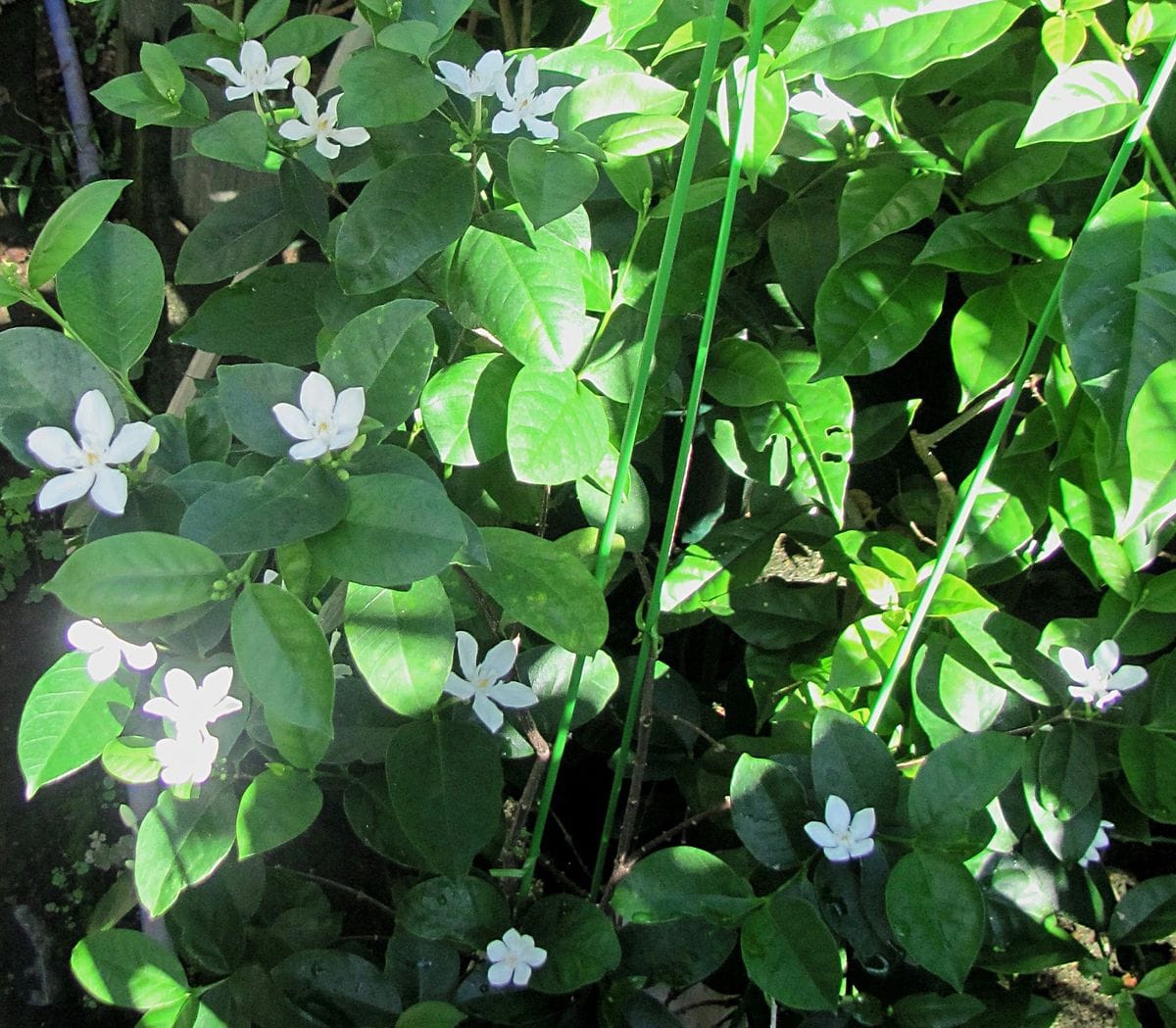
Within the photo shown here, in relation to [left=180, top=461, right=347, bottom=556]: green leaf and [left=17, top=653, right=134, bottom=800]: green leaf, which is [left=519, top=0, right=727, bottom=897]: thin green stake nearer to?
[left=180, top=461, right=347, bottom=556]: green leaf

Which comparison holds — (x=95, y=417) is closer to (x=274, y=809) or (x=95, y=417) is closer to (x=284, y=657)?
(x=284, y=657)

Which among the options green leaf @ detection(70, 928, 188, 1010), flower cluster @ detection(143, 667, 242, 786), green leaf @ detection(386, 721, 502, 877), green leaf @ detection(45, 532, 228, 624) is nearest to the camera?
green leaf @ detection(45, 532, 228, 624)

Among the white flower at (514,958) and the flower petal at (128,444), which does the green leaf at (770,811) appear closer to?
the white flower at (514,958)

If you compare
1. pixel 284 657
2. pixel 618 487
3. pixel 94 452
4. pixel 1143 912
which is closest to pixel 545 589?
pixel 618 487

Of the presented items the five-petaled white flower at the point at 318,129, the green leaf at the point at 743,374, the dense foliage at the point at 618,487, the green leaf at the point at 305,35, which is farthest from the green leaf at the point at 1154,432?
the green leaf at the point at 305,35

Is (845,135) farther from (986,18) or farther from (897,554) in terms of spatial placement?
(897,554)

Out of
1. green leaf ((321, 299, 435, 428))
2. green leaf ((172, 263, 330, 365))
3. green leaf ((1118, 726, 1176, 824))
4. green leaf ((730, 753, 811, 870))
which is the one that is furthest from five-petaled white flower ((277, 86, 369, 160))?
green leaf ((1118, 726, 1176, 824))
